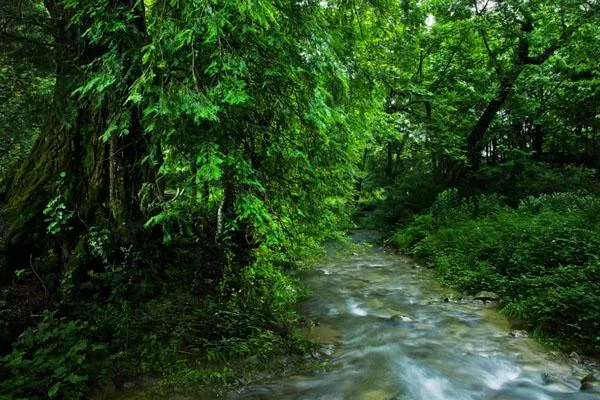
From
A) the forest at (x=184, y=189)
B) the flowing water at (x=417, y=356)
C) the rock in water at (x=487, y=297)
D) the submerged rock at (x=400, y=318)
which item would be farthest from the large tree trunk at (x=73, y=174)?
the rock in water at (x=487, y=297)

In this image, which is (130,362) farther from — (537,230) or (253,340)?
(537,230)

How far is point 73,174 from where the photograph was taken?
555cm

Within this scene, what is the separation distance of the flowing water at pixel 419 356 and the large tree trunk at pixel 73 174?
300cm

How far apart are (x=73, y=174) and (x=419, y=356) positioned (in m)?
5.34

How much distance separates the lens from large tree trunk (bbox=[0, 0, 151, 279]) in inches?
208

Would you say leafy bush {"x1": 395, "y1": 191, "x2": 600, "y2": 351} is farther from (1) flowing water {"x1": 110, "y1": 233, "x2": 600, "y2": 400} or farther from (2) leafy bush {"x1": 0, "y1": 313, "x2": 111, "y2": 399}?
(2) leafy bush {"x1": 0, "y1": 313, "x2": 111, "y2": 399}

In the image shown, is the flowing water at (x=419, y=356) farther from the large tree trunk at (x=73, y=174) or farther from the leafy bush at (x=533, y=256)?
the large tree trunk at (x=73, y=174)

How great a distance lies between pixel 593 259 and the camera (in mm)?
7219

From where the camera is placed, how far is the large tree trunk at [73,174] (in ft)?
17.3

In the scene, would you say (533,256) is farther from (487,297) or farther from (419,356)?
(419,356)

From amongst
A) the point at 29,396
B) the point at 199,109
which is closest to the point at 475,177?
the point at 199,109

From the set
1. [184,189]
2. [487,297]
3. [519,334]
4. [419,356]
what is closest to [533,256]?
[487,297]

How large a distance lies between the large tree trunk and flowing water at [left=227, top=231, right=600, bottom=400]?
2996 millimetres

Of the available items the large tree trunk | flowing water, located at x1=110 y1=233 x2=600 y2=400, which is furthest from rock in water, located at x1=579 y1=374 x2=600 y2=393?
the large tree trunk
